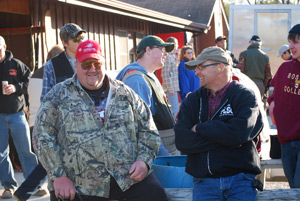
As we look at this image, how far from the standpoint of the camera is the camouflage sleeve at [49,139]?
333 centimetres

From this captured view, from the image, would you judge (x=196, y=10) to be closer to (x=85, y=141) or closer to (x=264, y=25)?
(x=264, y=25)

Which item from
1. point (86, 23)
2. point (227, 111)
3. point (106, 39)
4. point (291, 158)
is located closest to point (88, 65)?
point (227, 111)

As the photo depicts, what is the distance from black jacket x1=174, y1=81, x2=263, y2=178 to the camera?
3.10m

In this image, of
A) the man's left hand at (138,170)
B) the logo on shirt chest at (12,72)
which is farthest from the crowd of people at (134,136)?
the logo on shirt chest at (12,72)

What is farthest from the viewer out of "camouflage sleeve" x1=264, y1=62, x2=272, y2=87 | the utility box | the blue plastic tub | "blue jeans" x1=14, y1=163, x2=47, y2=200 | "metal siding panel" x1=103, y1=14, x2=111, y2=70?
the utility box

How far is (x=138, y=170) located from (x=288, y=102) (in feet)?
5.57

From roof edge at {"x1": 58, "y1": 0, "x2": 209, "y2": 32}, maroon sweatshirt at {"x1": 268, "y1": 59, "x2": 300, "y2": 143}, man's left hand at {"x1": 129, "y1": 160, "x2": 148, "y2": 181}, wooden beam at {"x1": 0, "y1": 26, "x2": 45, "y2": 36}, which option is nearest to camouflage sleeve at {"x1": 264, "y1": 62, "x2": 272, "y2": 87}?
roof edge at {"x1": 58, "y1": 0, "x2": 209, "y2": 32}

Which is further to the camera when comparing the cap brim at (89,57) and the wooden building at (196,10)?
the wooden building at (196,10)

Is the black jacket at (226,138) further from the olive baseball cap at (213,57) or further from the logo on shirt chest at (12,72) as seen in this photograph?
the logo on shirt chest at (12,72)

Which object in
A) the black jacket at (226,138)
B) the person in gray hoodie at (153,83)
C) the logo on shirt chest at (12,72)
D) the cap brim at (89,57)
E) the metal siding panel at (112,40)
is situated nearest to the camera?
the black jacket at (226,138)

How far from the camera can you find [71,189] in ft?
10.7

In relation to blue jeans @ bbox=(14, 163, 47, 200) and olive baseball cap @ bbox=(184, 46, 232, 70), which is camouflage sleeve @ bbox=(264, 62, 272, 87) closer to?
blue jeans @ bbox=(14, 163, 47, 200)

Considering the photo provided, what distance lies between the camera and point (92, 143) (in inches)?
132

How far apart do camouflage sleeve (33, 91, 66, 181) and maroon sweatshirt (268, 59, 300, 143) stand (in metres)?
2.12
